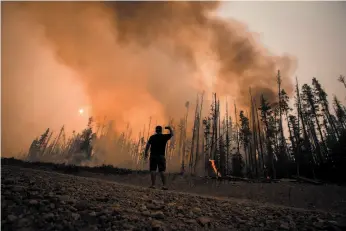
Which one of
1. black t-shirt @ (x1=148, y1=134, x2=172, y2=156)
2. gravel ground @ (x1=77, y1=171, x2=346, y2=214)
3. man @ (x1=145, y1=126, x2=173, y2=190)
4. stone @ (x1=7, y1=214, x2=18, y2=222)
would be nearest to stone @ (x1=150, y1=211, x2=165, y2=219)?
stone @ (x1=7, y1=214, x2=18, y2=222)

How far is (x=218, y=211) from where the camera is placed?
3.22 metres

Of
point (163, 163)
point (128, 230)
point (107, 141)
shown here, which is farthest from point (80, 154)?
point (128, 230)

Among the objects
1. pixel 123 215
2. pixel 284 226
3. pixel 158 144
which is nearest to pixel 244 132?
pixel 158 144

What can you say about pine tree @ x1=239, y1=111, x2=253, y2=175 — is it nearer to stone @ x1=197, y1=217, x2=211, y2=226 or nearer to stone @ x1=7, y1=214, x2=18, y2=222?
stone @ x1=197, y1=217, x2=211, y2=226

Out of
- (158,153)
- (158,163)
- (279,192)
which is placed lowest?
(279,192)

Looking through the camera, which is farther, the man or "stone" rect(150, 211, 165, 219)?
the man

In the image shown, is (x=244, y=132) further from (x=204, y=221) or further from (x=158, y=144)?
(x=204, y=221)

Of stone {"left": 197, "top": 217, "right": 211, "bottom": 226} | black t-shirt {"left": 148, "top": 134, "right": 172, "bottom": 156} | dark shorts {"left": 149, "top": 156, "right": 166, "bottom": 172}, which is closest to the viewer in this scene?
stone {"left": 197, "top": 217, "right": 211, "bottom": 226}

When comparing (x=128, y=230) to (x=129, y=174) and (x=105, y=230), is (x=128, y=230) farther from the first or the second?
(x=129, y=174)

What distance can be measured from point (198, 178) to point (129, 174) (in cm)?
597

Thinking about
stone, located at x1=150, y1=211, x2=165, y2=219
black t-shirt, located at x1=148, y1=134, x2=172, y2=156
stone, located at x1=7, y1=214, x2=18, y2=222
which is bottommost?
stone, located at x1=7, y1=214, x2=18, y2=222

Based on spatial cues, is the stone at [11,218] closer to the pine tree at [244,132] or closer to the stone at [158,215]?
the stone at [158,215]

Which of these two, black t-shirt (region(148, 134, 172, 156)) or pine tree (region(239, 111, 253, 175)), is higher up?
pine tree (region(239, 111, 253, 175))

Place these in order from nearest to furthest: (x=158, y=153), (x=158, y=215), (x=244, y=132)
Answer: (x=158, y=215) → (x=158, y=153) → (x=244, y=132)
